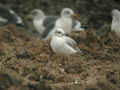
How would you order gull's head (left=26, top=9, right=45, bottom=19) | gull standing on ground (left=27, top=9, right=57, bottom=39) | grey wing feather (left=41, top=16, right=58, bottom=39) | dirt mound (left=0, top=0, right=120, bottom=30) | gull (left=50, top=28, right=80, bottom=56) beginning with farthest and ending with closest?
gull's head (left=26, top=9, right=45, bottom=19)
dirt mound (left=0, top=0, right=120, bottom=30)
gull standing on ground (left=27, top=9, right=57, bottom=39)
grey wing feather (left=41, top=16, right=58, bottom=39)
gull (left=50, top=28, right=80, bottom=56)

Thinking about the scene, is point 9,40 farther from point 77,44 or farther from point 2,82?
point 2,82

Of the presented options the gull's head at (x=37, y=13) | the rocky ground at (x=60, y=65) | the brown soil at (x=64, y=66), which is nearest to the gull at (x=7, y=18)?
the gull's head at (x=37, y=13)

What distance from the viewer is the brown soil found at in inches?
230

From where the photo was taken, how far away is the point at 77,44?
9.28m

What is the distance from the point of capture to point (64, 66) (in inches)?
297

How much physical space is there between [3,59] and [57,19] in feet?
19.2

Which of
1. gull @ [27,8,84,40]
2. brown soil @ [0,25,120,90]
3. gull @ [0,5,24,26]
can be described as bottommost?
brown soil @ [0,25,120,90]

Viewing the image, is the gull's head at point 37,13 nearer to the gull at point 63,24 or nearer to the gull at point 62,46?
the gull at point 63,24

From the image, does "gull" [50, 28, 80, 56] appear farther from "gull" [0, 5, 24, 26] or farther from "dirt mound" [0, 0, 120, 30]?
"gull" [0, 5, 24, 26]

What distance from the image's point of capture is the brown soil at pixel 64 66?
585 centimetres

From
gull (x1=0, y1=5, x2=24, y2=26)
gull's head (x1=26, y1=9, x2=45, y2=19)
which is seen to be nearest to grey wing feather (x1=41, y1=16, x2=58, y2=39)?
gull's head (x1=26, y1=9, x2=45, y2=19)

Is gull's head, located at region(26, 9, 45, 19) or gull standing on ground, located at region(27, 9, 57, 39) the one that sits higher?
gull's head, located at region(26, 9, 45, 19)

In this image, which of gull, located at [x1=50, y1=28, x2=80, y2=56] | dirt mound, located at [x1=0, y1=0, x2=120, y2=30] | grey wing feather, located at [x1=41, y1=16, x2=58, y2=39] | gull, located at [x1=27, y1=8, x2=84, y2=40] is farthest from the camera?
dirt mound, located at [x1=0, y1=0, x2=120, y2=30]

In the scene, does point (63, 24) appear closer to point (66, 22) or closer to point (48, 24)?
point (66, 22)
